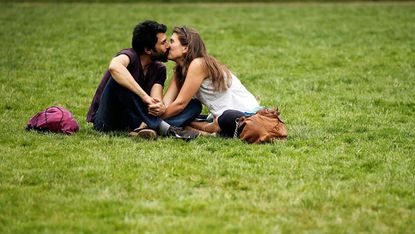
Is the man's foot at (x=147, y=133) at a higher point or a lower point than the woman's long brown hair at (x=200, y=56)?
lower

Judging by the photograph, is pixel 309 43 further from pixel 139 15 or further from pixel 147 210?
pixel 147 210

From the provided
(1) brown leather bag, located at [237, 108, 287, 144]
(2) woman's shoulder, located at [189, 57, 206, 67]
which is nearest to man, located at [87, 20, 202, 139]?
(2) woman's shoulder, located at [189, 57, 206, 67]

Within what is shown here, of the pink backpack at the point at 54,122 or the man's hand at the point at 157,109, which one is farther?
the pink backpack at the point at 54,122

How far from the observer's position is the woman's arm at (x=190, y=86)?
33.0ft

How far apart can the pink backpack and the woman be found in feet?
4.29

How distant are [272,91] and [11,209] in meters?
8.09

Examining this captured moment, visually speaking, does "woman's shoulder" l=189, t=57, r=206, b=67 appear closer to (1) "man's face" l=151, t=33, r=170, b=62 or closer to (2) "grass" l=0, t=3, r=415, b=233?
(1) "man's face" l=151, t=33, r=170, b=62

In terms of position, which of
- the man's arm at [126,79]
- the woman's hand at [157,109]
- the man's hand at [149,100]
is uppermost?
the man's arm at [126,79]

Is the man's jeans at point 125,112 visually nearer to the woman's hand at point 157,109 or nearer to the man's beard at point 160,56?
the woman's hand at point 157,109

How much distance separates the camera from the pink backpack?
33.7 ft

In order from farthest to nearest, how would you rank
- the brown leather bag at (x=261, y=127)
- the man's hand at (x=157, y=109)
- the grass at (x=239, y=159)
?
the man's hand at (x=157, y=109) < the brown leather bag at (x=261, y=127) < the grass at (x=239, y=159)

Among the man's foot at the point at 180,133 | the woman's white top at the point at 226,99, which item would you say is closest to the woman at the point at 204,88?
the woman's white top at the point at 226,99

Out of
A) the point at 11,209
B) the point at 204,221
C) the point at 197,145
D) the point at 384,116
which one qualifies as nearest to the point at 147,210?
the point at 204,221

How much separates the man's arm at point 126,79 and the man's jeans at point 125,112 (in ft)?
0.29
